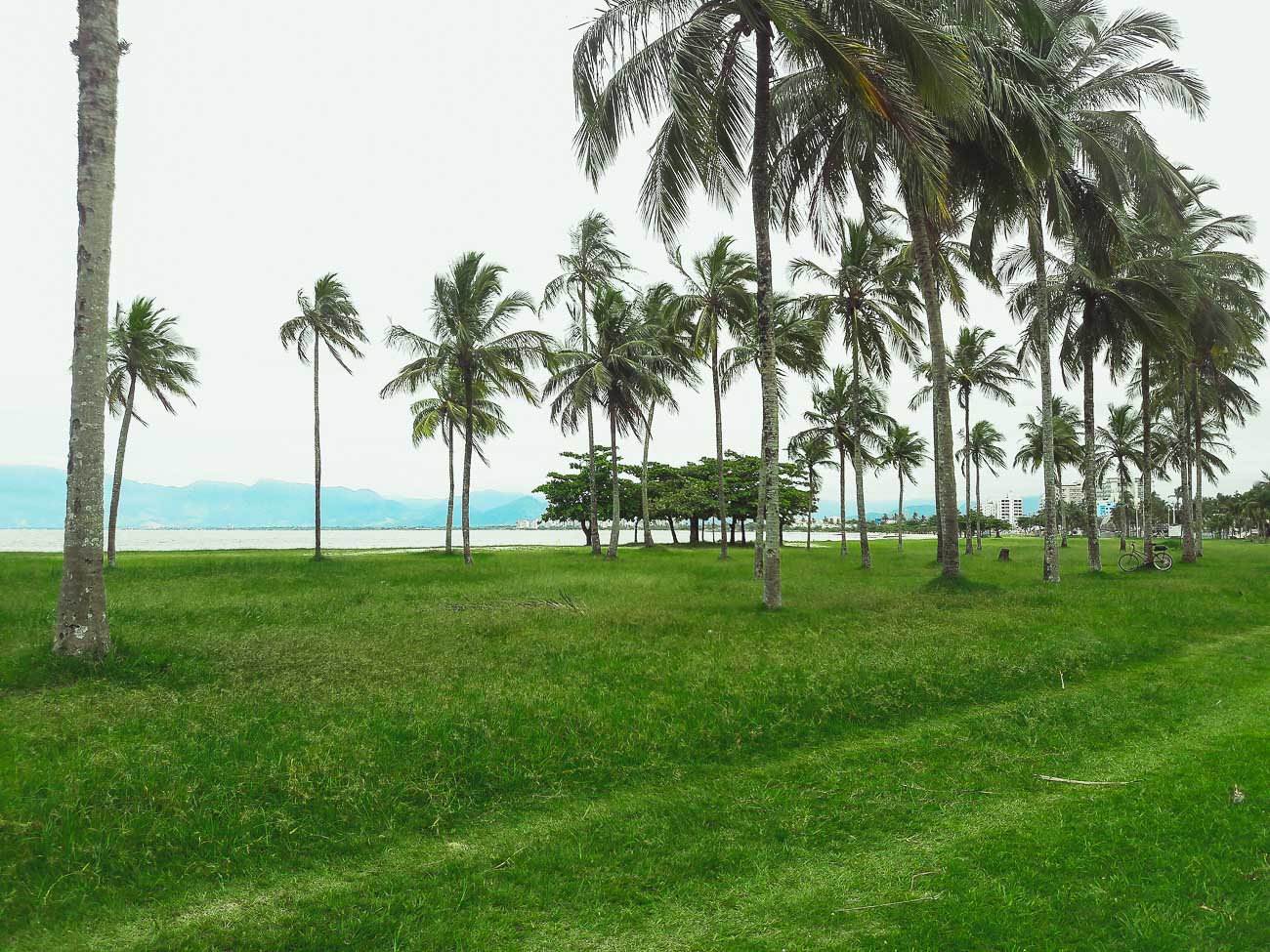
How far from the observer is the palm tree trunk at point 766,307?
11187mm

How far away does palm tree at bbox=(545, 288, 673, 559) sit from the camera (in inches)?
1091

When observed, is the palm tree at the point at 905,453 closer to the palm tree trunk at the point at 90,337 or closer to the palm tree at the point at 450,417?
the palm tree at the point at 450,417

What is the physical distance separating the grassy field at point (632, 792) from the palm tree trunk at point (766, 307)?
2032 millimetres

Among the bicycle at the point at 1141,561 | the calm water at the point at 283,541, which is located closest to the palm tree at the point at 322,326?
the calm water at the point at 283,541

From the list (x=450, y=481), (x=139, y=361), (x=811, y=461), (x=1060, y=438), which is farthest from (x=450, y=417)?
(x=1060, y=438)

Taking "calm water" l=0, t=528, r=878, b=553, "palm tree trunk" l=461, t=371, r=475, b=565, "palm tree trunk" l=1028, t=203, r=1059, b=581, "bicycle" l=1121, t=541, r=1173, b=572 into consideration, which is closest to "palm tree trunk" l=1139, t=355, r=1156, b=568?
"bicycle" l=1121, t=541, r=1173, b=572

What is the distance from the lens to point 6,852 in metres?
3.66

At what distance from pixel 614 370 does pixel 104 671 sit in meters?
23.5

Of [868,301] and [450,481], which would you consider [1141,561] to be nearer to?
[868,301]

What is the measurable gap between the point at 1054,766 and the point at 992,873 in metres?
2.23

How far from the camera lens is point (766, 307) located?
1148 centimetres

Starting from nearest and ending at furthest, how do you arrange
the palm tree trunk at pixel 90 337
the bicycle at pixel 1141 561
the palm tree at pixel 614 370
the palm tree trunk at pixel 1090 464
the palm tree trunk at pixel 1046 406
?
the palm tree trunk at pixel 90 337, the palm tree trunk at pixel 1046 406, the palm tree trunk at pixel 1090 464, the bicycle at pixel 1141 561, the palm tree at pixel 614 370

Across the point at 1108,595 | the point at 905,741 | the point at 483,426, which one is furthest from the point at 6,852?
the point at 483,426

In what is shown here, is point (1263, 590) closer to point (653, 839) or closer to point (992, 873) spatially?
point (992, 873)
